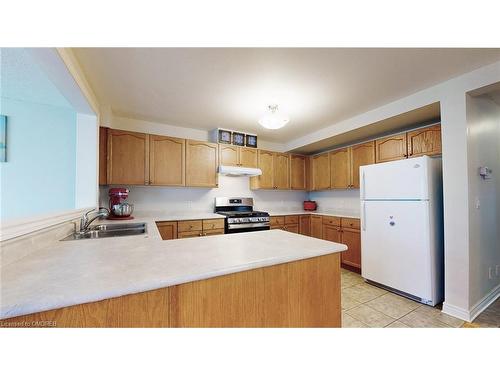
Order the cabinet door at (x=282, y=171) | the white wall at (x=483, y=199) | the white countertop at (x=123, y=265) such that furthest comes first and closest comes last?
the cabinet door at (x=282, y=171)
the white wall at (x=483, y=199)
the white countertop at (x=123, y=265)

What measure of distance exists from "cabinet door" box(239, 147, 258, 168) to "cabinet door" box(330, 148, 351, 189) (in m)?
1.41

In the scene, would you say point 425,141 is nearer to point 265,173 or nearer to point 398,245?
point 398,245

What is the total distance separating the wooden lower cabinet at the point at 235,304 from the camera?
0.63 meters

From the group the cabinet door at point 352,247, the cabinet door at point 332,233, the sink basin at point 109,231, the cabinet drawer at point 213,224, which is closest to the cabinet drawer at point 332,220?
the cabinet door at point 332,233

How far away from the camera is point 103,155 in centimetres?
261

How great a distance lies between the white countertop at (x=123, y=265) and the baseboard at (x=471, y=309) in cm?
181

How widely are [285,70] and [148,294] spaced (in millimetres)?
1944

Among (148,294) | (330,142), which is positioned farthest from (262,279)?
(330,142)

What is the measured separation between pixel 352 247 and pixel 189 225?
2451 mm

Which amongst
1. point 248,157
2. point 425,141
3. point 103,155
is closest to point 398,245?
point 425,141

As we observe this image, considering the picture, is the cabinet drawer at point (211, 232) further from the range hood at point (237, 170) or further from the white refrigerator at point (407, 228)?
the white refrigerator at point (407, 228)

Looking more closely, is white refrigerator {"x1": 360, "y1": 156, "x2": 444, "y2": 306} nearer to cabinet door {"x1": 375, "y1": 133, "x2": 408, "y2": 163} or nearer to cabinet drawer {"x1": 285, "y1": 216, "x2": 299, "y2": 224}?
→ cabinet door {"x1": 375, "y1": 133, "x2": 408, "y2": 163}

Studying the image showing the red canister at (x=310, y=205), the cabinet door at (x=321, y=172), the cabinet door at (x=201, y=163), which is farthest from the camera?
the red canister at (x=310, y=205)
